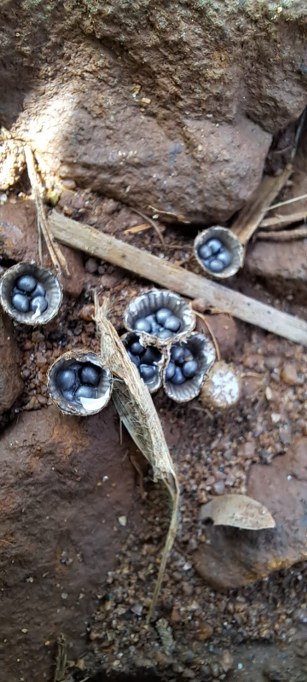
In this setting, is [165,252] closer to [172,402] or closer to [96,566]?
[172,402]

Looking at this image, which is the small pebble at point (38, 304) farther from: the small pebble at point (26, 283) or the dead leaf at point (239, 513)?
the dead leaf at point (239, 513)

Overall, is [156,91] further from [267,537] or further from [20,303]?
[267,537]

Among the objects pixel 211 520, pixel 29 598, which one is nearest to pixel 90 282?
pixel 211 520

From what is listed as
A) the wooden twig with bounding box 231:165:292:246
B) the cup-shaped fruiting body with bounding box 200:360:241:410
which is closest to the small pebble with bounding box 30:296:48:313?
the cup-shaped fruiting body with bounding box 200:360:241:410

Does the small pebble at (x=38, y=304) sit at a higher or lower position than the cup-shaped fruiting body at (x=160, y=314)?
higher

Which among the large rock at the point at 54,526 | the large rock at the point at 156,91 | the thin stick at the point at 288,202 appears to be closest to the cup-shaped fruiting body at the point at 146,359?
the large rock at the point at 54,526

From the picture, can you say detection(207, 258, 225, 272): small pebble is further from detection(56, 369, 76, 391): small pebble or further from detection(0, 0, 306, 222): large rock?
detection(56, 369, 76, 391): small pebble
